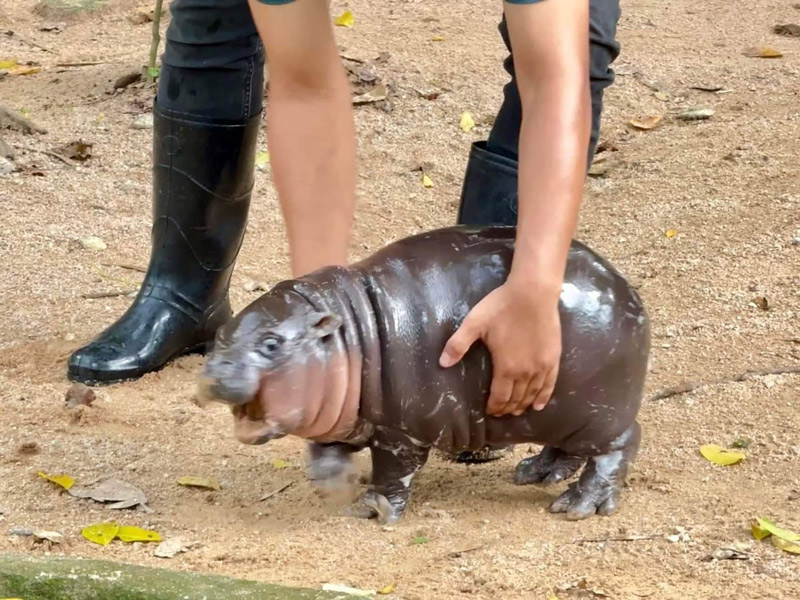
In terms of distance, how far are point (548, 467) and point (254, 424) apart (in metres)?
0.60

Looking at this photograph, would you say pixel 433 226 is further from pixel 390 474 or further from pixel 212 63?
pixel 390 474

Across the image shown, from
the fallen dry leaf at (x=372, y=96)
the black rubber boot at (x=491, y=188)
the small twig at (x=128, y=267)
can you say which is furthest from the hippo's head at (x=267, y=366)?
the fallen dry leaf at (x=372, y=96)

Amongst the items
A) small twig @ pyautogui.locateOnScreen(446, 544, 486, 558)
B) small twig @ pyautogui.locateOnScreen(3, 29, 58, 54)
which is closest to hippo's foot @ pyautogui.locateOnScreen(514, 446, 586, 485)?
small twig @ pyautogui.locateOnScreen(446, 544, 486, 558)

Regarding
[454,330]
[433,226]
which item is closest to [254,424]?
[454,330]

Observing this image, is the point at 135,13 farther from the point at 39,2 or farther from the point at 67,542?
the point at 67,542

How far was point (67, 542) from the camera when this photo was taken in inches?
75.1

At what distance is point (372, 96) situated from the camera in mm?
4602

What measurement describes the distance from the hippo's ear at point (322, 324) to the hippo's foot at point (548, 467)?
1.72 feet

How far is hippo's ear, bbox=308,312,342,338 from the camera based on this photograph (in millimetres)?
1752

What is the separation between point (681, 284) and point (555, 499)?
45.2 inches

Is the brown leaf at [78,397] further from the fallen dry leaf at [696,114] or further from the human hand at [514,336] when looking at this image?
the fallen dry leaf at [696,114]

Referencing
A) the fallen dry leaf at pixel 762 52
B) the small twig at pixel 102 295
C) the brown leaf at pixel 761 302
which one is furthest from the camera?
the fallen dry leaf at pixel 762 52

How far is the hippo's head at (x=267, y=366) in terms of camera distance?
5.65 feet

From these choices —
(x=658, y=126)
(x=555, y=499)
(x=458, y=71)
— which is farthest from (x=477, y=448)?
(x=458, y=71)
